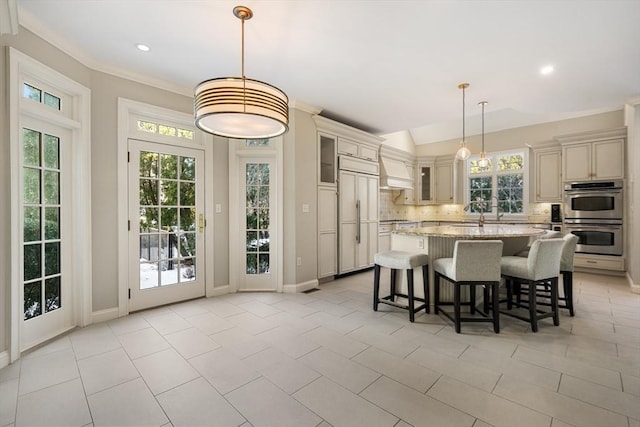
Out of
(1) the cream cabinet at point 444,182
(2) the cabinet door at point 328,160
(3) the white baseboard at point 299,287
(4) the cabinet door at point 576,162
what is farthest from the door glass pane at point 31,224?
(4) the cabinet door at point 576,162

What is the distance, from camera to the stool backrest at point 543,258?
104 inches

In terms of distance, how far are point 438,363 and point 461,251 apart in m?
0.97

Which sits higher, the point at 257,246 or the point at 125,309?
the point at 257,246

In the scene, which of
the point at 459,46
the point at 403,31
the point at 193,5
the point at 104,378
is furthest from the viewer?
the point at 459,46

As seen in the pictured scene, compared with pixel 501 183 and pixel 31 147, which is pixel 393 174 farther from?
pixel 31 147

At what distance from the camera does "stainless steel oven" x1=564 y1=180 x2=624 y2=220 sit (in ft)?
15.4

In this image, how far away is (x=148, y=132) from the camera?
10.9 feet

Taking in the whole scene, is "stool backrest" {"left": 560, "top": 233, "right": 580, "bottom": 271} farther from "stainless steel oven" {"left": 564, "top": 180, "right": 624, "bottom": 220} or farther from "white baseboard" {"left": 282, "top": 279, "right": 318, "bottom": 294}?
"white baseboard" {"left": 282, "top": 279, "right": 318, "bottom": 294}

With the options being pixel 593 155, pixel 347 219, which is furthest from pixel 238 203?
pixel 593 155

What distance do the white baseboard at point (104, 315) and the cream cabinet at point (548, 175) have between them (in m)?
7.04

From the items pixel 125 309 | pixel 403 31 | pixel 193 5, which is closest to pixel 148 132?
pixel 193 5

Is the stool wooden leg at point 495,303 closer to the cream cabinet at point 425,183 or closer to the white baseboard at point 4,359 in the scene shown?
the white baseboard at point 4,359

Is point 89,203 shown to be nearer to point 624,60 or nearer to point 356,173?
point 356,173

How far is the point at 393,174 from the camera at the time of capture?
609 cm
